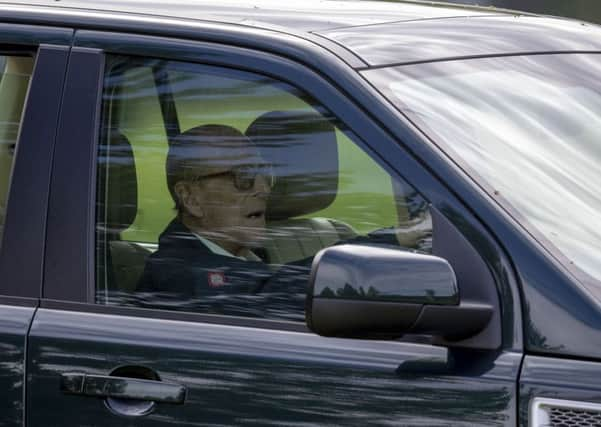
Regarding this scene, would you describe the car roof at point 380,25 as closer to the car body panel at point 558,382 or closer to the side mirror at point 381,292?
the side mirror at point 381,292

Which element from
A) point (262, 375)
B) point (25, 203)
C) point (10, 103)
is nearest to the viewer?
point (262, 375)

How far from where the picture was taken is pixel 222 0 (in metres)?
3.66

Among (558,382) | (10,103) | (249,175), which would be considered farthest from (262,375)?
(10,103)

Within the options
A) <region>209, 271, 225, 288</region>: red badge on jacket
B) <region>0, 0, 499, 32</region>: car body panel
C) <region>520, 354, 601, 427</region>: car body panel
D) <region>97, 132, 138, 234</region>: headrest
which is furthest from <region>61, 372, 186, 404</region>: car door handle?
<region>0, 0, 499, 32</region>: car body panel

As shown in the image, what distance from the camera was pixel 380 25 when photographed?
11.2 feet

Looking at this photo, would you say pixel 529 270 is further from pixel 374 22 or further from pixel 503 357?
pixel 374 22

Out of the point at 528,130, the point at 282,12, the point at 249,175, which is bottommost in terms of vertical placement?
the point at 249,175

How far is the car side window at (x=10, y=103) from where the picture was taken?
11.3 ft

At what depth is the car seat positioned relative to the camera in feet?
10.2

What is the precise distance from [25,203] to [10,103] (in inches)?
15.0

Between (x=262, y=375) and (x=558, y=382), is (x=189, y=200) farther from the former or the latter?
(x=558, y=382)

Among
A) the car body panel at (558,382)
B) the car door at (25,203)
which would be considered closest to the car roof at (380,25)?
the car door at (25,203)

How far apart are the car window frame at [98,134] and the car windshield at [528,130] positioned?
79mm

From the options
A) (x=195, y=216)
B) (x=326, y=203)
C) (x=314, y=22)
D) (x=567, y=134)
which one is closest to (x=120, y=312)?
(x=195, y=216)
